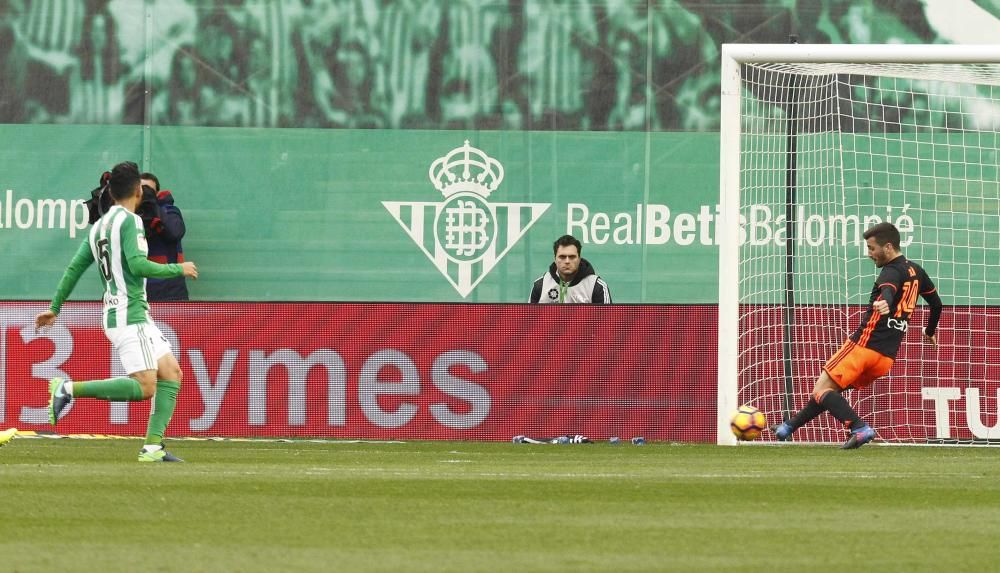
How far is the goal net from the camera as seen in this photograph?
1391 cm

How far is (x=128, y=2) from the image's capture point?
55.4 feet

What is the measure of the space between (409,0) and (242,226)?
8.50 ft

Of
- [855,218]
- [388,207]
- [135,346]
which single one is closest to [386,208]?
[388,207]

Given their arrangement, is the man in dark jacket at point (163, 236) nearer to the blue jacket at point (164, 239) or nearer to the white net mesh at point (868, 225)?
the blue jacket at point (164, 239)

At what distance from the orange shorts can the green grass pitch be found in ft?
6.47

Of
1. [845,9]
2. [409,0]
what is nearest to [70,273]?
[409,0]

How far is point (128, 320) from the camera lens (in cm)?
1044

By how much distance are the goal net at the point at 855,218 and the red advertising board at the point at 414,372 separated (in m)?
0.66

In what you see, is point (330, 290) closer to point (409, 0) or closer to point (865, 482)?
point (409, 0)

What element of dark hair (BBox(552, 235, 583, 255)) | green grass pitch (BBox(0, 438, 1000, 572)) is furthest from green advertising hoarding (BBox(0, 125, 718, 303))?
green grass pitch (BBox(0, 438, 1000, 572))

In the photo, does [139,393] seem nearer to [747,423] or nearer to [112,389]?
[112,389]

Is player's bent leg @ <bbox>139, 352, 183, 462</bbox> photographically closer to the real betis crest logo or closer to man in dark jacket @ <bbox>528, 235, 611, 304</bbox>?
man in dark jacket @ <bbox>528, 235, 611, 304</bbox>

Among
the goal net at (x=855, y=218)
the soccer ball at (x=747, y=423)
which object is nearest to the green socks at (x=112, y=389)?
the soccer ball at (x=747, y=423)

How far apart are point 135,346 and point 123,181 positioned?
0.97 meters
